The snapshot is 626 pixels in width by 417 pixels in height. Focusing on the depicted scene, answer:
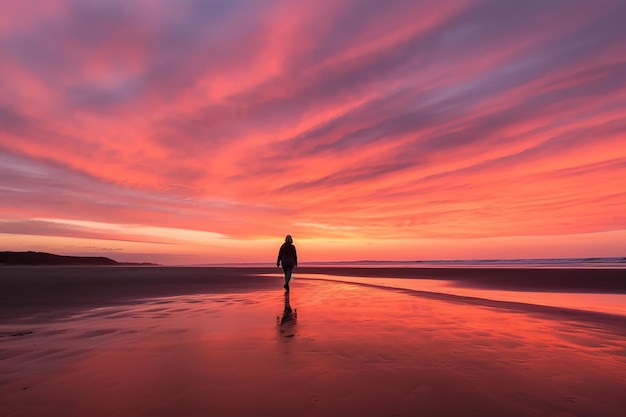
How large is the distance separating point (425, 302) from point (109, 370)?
1148 centimetres

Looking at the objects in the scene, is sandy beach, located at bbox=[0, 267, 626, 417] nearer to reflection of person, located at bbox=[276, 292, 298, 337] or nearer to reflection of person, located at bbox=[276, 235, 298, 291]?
reflection of person, located at bbox=[276, 292, 298, 337]

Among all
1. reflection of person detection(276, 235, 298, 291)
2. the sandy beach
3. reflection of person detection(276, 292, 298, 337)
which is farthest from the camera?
reflection of person detection(276, 235, 298, 291)

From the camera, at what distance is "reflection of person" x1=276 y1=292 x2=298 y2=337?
787cm

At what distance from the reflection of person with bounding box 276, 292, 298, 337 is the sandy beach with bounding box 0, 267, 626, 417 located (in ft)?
0.21

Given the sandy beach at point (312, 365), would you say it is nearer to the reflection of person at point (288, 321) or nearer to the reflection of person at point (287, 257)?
the reflection of person at point (288, 321)

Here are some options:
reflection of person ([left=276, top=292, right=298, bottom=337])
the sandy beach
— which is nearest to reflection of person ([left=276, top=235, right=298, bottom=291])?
reflection of person ([left=276, top=292, right=298, bottom=337])

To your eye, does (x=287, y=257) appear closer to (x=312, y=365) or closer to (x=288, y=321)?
(x=288, y=321)

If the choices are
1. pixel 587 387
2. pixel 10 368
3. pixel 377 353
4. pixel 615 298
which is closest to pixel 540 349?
pixel 587 387

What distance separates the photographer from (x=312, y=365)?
17.8 feet

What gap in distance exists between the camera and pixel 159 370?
516cm

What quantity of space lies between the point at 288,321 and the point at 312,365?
405cm

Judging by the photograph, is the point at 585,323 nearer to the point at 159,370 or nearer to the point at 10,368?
the point at 159,370

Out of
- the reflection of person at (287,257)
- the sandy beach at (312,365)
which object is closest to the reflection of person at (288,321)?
the sandy beach at (312,365)

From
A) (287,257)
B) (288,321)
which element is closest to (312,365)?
(288,321)
